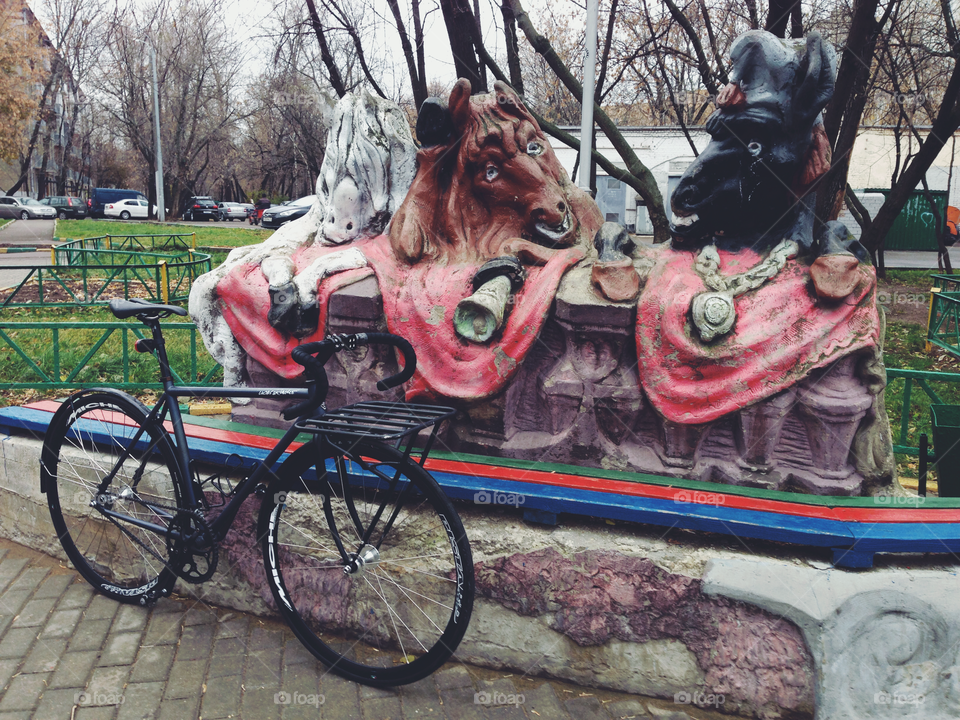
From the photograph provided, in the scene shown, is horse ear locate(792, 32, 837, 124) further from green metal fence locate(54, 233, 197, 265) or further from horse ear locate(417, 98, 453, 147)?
green metal fence locate(54, 233, 197, 265)

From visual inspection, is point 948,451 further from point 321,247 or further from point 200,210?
point 200,210

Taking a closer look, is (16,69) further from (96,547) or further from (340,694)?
(340,694)

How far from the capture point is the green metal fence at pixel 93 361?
22.6ft

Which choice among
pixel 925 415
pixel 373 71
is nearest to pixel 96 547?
pixel 925 415

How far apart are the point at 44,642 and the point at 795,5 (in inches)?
280

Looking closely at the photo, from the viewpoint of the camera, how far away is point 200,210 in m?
38.1

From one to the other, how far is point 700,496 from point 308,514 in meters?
1.68

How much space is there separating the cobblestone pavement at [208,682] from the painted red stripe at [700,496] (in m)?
Result: 0.80

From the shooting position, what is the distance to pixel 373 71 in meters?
10.3

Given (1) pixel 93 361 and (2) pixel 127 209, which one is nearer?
(1) pixel 93 361

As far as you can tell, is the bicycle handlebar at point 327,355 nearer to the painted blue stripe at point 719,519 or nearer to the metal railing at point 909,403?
the painted blue stripe at point 719,519

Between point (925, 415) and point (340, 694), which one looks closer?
point (340, 694)

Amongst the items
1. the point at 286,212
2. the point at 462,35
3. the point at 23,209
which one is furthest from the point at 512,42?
the point at 23,209

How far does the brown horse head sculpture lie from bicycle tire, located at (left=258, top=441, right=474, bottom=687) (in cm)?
141
